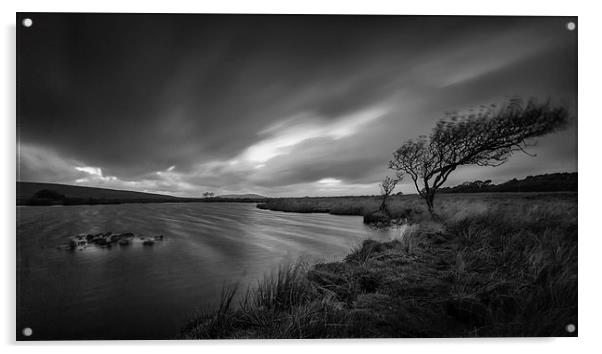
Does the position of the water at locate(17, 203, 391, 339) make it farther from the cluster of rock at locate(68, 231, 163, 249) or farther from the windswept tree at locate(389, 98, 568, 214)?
the windswept tree at locate(389, 98, 568, 214)

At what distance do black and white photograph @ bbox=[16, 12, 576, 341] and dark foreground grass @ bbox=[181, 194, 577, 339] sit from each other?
17 mm

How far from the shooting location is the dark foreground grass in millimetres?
2031

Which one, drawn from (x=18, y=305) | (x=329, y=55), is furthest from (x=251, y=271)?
(x=329, y=55)

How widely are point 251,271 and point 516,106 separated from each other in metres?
2.61

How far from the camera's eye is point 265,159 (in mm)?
2529

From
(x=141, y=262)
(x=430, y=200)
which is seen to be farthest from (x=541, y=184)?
(x=141, y=262)

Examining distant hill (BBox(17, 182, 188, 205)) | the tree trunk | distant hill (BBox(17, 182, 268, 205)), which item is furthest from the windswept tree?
distant hill (BBox(17, 182, 188, 205))

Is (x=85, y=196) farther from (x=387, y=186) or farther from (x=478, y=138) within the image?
(x=478, y=138)

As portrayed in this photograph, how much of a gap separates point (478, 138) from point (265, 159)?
184 cm

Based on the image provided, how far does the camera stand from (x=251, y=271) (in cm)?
236

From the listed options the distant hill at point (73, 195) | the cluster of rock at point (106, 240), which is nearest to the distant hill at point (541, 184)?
the distant hill at point (73, 195)

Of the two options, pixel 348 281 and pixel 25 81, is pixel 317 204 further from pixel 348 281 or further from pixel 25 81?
pixel 25 81

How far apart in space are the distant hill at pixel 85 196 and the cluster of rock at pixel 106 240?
280mm

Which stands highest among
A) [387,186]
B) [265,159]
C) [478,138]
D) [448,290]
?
[478,138]
